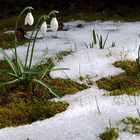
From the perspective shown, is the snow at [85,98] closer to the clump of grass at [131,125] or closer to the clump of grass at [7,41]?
the clump of grass at [131,125]

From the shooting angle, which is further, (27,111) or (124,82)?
(124,82)

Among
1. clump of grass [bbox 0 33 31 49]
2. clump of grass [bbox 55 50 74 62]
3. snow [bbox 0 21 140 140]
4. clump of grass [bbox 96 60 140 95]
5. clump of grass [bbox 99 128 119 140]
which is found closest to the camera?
clump of grass [bbox 99 128 119 140]

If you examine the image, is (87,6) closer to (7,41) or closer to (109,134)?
(7,41)

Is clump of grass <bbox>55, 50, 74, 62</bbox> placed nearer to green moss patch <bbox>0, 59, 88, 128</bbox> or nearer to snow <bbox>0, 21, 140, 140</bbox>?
snow <bbox>0, 21, 140, 140</bbox>

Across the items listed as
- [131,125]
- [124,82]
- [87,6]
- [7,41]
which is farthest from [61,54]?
[87,6]

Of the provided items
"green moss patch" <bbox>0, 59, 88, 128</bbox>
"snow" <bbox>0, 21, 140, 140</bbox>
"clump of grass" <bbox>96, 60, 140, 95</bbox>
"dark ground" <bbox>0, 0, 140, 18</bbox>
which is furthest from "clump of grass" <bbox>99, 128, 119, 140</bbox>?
"dark ground" <bbox>0, 0, 140, 18</bbox>

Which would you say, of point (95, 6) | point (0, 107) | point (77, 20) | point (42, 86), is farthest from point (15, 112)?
point (95, 6)
